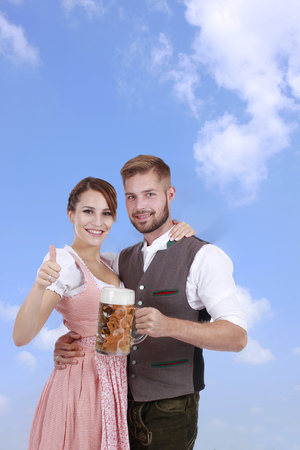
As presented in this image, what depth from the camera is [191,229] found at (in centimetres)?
209

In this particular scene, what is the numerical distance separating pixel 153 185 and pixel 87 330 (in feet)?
2.32

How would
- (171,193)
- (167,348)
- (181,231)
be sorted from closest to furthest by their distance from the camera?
(167,348) < (181,231) < (171,193)

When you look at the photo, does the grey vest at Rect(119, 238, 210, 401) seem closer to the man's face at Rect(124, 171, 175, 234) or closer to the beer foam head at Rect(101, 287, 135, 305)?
the man's face at Rect(124, 171, 175, 234)

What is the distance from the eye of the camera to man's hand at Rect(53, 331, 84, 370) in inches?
72.8

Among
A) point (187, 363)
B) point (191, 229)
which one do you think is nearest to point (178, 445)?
point (187, 363)

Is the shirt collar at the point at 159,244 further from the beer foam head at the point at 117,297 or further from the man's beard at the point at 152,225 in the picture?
the beer foam head at the point at 117,297

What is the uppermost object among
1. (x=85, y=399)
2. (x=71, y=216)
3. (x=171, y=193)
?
(x=171, y=193)

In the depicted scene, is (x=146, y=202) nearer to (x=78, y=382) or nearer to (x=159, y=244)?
(x=159, y=244)

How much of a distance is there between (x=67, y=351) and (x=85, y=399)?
0.20m

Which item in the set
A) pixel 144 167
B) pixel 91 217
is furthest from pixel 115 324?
pixel 144 167

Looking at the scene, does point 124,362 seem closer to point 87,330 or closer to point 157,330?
point 87,330

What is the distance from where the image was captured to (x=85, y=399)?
177 centimetres

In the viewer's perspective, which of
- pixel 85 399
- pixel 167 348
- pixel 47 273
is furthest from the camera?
pixel 167 348

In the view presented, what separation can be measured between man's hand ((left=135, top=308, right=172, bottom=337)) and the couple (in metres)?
0.06
